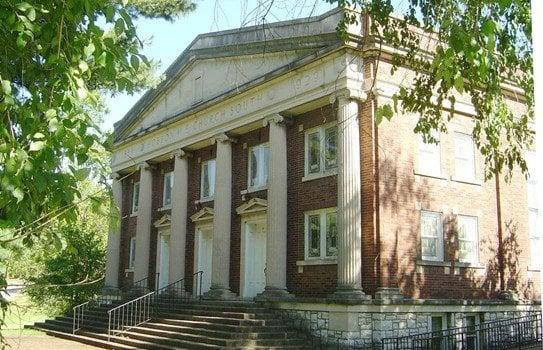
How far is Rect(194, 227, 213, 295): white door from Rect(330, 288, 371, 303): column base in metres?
8.35

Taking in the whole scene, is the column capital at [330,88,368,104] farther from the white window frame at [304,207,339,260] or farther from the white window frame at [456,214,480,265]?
the white window frame at [456,214,480,265]

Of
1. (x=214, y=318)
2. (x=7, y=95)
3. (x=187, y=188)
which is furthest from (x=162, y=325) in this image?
(x=7, y=95)

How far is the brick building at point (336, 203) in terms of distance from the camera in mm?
17422

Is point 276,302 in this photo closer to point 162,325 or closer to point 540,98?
point 162,325

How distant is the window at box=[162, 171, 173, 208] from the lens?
92.0 feet

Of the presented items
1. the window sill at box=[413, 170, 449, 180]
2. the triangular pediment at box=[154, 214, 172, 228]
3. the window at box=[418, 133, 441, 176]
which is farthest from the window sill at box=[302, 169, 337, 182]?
the triangular pediment at box=[154, 214, 172, 228]

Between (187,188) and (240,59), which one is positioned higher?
(240,59)

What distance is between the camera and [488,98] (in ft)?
31.6

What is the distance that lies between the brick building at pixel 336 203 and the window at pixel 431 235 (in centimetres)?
4

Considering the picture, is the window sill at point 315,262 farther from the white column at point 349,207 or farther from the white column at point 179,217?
the white column at point 179,217

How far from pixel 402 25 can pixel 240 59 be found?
13106 mm

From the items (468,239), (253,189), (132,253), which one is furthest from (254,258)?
(132,253)

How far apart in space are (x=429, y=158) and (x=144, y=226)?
14.1m

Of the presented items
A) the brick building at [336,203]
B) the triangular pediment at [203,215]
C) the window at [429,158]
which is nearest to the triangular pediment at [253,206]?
the brick building at [336,203]
